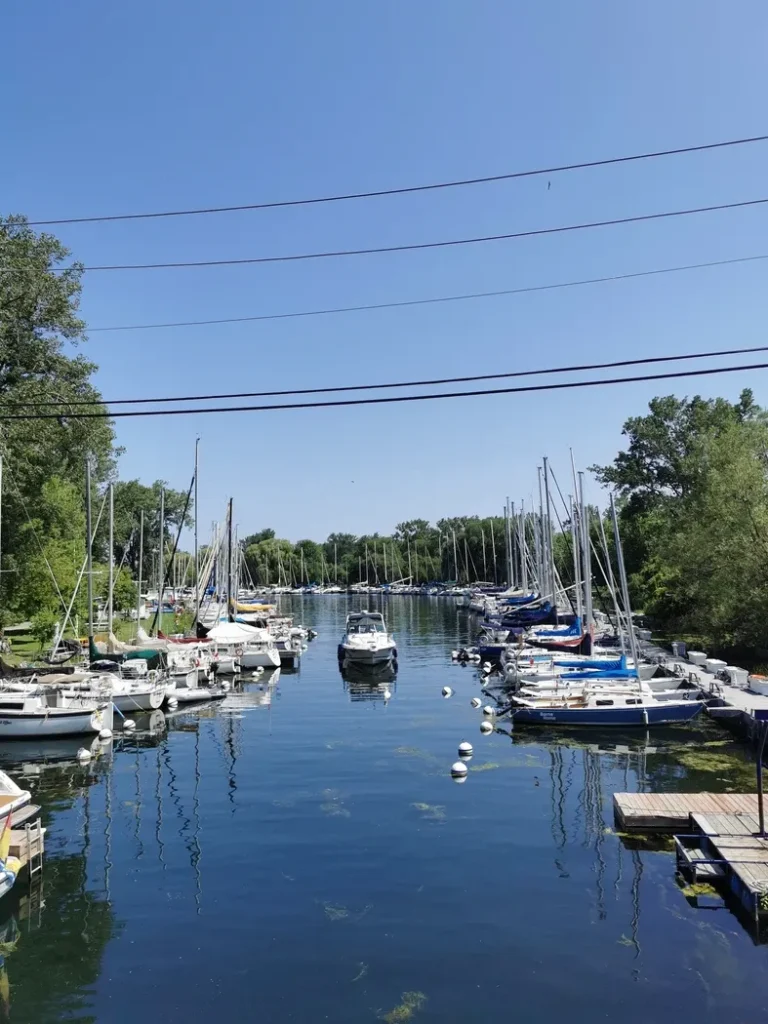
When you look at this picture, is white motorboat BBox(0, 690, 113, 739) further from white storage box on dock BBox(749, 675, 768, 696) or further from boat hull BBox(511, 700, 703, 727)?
white storage box on dock BBox(749, 675, 768, 696)

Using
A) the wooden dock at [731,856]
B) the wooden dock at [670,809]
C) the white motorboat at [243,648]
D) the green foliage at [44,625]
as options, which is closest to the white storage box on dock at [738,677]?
the wooden dock at [670,809]

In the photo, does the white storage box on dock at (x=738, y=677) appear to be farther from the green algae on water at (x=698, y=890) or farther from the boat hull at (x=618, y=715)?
the green algae on water at (x=698, y=890)

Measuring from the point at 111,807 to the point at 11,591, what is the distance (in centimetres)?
2695

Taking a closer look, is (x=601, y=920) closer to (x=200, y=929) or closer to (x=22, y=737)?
(x=200, y=929)

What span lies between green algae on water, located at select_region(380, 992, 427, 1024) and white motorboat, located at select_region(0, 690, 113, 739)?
22.1 metres

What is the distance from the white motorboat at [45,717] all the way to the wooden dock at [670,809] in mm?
20157

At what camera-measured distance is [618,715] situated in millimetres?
31578

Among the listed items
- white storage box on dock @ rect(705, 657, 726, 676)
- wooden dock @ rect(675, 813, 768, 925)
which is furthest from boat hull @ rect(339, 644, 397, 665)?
wooden dock @ rect(675, 813, 768, 925)

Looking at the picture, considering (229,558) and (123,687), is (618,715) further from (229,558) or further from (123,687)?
(229,558)

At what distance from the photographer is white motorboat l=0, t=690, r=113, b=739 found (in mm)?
30141

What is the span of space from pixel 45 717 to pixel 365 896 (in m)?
19.3

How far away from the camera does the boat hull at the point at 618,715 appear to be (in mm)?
31297

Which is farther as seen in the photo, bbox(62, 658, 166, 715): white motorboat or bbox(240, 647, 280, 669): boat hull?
bbox(240, 647, 280, 669): boat hull

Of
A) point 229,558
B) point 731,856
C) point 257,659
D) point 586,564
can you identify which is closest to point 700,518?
point 586,564
